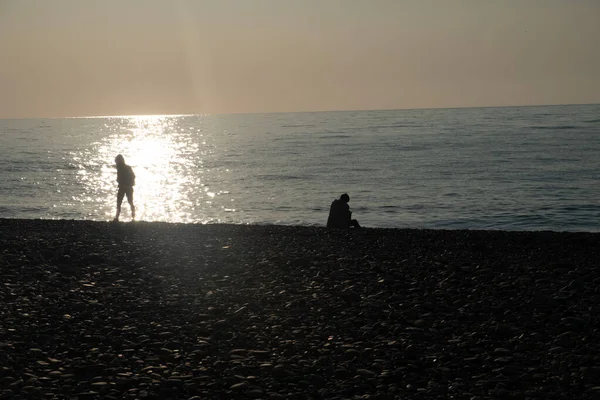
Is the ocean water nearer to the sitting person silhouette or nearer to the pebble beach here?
the sitting person silhouette

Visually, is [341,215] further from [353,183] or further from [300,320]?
[353,183]

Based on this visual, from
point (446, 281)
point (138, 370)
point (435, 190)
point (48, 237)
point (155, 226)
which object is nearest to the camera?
point (138, 370)

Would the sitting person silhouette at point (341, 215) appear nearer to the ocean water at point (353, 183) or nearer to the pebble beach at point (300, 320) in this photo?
the pebble beach at point (300, 320)

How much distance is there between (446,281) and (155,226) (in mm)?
11614

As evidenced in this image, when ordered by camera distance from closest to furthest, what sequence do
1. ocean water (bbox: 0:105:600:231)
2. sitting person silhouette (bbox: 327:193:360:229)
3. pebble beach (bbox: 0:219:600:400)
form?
pebble beach (bbox: 0:219:600:400)
sitting person silhouette (bbox: 327:193:360:229)
ocean water (bbox: 0:105:600:231)

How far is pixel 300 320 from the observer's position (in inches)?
405

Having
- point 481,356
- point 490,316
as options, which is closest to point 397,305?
point 490,316

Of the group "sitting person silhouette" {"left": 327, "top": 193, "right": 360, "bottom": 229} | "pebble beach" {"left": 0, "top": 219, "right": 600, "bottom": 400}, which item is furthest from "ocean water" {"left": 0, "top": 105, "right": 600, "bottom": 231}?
"pebble beach" {"left": 0, "top": 219, "right": 600, "bottom": 400}

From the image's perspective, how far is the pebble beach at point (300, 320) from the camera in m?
7.85

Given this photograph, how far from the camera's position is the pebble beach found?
7.85 m

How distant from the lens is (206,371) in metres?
8.30

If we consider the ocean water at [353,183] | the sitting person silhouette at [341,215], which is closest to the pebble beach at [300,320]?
the sitting person silhouette at [341,215]

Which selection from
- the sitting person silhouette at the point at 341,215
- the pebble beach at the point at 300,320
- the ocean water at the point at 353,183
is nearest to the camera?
the pebble beach at the point at 300,320

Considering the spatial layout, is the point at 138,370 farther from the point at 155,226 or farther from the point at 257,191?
the point at 257,191
